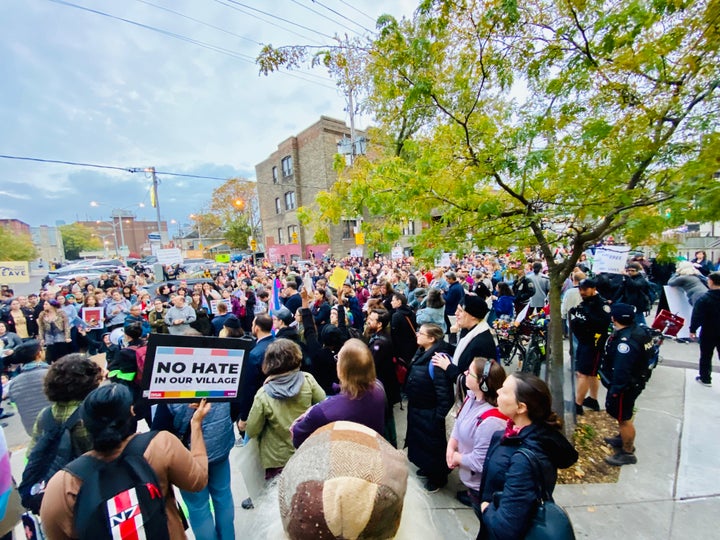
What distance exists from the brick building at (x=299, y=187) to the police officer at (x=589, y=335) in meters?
21.4

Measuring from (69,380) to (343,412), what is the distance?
1860 mm

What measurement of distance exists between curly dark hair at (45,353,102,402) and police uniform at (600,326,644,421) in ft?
16.0

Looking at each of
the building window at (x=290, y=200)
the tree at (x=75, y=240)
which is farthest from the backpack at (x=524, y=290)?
the tree at (x=75, y=240)

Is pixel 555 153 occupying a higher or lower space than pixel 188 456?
higher

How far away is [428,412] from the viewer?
11.0ft

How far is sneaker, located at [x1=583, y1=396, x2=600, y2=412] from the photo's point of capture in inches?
189

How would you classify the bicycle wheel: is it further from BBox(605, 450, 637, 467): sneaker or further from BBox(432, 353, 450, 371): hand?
BBox(432, 353, 450, 371): hand

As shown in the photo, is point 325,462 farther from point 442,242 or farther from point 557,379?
point 557,379

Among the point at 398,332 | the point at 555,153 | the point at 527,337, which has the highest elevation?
the point at 555,153

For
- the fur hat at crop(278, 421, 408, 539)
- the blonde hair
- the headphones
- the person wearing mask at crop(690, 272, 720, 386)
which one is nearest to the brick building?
the person wearing mask at crop(690, 272, 720, 386)

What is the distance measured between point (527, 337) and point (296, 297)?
500cm

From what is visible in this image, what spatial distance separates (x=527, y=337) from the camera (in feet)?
22.3

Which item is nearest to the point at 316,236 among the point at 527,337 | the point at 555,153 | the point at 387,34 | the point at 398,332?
the point at 398,332

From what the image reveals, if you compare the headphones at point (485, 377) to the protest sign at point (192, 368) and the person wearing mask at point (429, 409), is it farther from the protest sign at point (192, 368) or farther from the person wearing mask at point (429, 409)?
the protest sign at point (192, 368)
